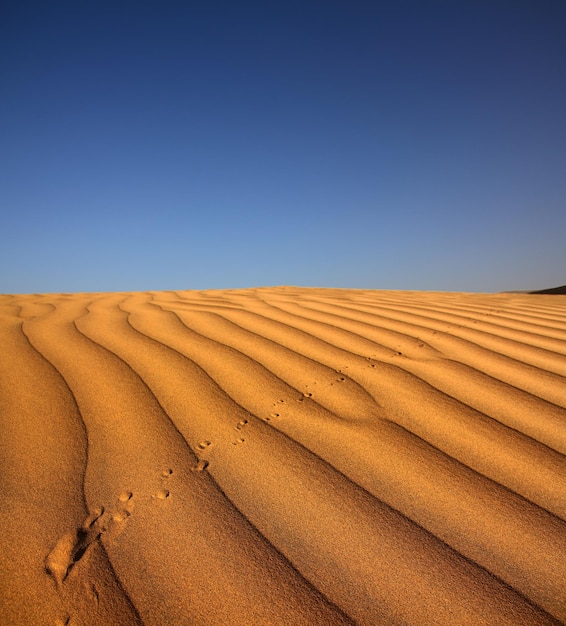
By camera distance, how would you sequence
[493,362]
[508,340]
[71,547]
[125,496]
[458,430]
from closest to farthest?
[71,547], [125,496], [458,430], [493,362], [508,340]

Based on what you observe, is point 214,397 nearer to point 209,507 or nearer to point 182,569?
point 209,507

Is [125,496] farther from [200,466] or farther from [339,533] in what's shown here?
[339,533]

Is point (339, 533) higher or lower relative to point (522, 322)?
lower

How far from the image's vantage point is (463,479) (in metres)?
1.05

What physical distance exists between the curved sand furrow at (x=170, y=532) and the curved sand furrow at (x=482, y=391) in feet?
3.00

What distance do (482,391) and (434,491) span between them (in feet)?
2.15

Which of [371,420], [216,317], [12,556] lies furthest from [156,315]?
[12,556]

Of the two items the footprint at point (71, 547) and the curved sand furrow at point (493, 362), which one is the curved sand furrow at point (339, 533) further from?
the curved sand furrow at point (493, 362)

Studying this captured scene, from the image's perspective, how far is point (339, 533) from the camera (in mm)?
876

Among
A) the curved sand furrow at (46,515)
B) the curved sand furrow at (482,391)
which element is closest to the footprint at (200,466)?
the curved sand furrow at (46,515)

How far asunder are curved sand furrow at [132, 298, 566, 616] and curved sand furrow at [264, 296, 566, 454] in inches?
13.6

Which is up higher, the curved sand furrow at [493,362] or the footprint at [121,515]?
the curved sand furrow at [493,362]

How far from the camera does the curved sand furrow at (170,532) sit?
28.4 inches

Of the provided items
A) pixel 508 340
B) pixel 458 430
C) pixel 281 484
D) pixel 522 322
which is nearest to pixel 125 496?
pixel 281 484
